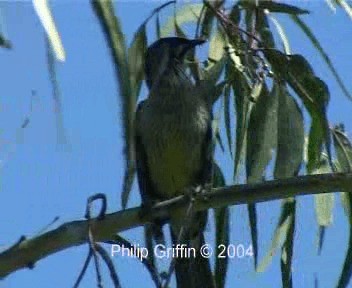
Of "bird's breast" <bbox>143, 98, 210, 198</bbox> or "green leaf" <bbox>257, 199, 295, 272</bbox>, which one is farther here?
"bird's breast" <bbox>143, 98, 210, 198</bbox>

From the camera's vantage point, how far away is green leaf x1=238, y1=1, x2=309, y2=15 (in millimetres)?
1551

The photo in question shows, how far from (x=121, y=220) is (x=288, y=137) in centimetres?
39

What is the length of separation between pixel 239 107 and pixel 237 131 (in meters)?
0.06

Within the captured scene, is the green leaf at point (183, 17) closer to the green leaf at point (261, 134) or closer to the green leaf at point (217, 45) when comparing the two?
the green leaf at point (217, 45)

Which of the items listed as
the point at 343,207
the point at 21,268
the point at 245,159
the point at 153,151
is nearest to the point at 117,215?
the point at 21,268

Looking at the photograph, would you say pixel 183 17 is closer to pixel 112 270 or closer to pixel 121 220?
pixel 121 220

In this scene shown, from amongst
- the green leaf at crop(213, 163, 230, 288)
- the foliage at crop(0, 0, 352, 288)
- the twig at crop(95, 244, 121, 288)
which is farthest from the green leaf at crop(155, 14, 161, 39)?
the twig at crop(95, 244, 121, 288)

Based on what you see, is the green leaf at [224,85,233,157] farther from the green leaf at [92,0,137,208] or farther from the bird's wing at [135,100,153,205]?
the green leaf at [92,0,137,208]

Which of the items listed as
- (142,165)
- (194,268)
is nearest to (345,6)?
(194,268)

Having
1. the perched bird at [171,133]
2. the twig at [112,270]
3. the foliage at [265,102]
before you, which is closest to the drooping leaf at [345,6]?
the foliage at [265,102]

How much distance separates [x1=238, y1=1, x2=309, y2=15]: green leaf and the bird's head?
29cm

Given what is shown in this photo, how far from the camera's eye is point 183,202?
1.56 meters

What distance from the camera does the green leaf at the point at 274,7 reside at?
1.55m

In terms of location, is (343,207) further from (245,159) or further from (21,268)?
(21,268)
